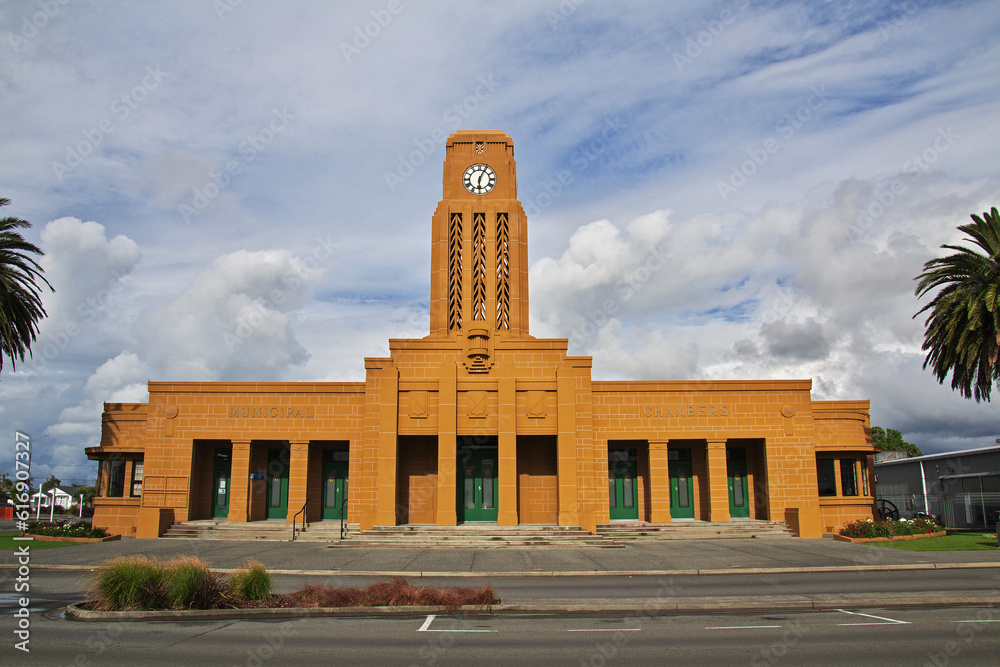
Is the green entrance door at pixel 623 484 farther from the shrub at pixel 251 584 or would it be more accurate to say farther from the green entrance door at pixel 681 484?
the shrub at pixel 251 584

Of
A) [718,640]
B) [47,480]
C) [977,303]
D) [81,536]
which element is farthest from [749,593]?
[47,480]

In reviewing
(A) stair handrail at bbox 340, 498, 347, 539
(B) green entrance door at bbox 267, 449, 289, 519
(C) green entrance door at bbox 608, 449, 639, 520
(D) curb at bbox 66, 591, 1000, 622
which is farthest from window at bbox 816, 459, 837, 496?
(B) green entrance door at bbox 267, 449, 289, 519

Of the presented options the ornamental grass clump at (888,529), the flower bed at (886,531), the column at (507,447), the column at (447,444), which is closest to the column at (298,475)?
the column at (447,444)

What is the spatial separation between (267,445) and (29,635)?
22.6 m

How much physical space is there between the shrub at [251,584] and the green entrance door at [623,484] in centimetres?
2186

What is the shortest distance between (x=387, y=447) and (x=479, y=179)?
15902 millimetres

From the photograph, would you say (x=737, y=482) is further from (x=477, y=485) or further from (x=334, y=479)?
(x=334, y=479)

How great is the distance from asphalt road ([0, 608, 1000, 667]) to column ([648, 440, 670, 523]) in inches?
708

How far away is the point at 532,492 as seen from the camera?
3247 cm

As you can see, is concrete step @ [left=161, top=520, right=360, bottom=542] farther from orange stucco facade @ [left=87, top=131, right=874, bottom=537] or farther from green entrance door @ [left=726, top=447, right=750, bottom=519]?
green entrance door @ [left=726, top=447, right=750, bottom=519]

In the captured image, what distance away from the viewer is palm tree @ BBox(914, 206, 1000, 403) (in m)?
27.9

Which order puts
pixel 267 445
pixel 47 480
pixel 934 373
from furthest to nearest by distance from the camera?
pixel 47 480 < pixel 267 445 < pixel 934 373

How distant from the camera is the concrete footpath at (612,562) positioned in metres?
14.6

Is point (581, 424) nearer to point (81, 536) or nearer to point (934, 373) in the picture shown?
point (934, 373)
